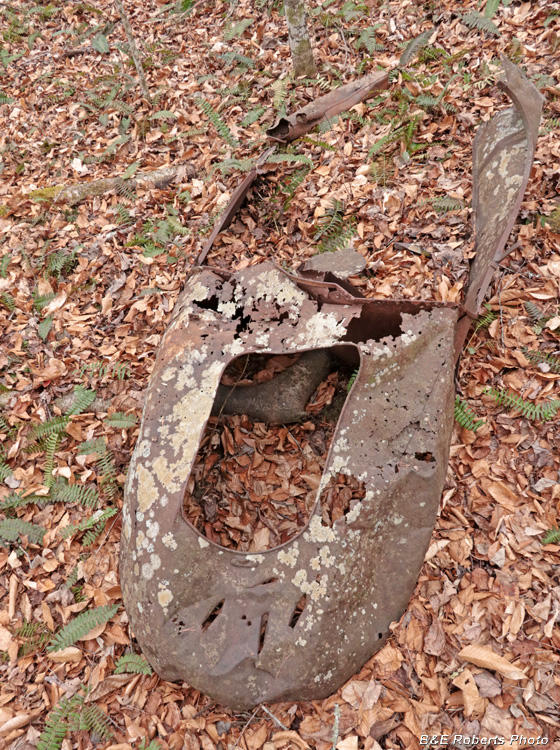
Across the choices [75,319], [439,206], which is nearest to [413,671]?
[439,206]

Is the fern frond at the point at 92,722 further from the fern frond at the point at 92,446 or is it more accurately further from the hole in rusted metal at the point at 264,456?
the fern frond at the point at 92,446

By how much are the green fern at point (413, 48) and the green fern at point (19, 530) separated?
5597 millimetres

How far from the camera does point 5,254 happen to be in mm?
5301

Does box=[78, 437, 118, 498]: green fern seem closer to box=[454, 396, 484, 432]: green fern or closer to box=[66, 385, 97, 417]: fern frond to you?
box=[66, 385, 97, 417]: fern frond

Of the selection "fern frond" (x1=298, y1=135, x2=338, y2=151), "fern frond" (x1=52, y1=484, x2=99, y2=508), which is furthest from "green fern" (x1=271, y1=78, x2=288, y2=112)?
"fern frond" (x1=52, y1=484, x2=99, y2=508)

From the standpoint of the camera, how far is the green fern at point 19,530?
11.6 ft

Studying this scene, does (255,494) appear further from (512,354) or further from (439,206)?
(439,206)

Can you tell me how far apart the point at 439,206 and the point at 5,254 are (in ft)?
14.4

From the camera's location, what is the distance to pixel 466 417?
3250mm

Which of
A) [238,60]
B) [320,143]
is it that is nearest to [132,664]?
[320,143]

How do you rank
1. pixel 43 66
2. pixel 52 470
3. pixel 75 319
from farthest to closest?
1. pixel 43 66
2. pixel 75 319
3. pixel 52 470

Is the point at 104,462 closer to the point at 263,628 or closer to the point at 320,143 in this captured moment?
the point at 263,628

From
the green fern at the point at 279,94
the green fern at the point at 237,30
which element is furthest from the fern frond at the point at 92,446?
the green fern at the point at 237,30

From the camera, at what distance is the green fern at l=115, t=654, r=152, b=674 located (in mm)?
2845
